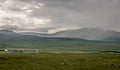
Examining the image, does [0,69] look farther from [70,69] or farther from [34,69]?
[70,69]

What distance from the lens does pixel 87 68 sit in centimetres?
6994

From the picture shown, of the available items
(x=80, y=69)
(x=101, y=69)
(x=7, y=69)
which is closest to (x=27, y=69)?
(x=7, y=69)

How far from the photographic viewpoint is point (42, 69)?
6869cm

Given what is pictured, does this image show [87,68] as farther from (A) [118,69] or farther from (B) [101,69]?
(A) [118,69]

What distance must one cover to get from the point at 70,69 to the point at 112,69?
1152cm

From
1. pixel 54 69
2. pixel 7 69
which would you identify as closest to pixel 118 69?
pixel 54 69

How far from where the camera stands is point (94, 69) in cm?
6800

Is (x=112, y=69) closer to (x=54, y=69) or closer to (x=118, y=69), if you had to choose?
(x=118, y=69)

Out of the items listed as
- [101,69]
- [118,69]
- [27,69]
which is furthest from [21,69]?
[118,69]

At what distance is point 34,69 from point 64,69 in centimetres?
850

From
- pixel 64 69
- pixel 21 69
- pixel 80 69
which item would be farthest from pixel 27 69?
pixel 80 69

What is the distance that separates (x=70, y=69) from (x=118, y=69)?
13225 millimetres

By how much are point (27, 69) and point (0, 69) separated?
783 cm

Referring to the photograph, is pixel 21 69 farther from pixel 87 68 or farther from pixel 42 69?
pixel 87 68
